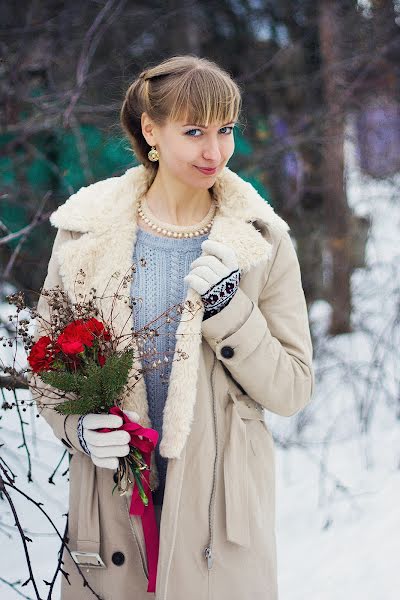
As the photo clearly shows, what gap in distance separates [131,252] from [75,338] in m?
0.47

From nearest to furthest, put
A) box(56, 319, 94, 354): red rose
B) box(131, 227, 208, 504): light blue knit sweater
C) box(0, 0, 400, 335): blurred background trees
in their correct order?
box(56, 319, 94, 354): red rose → box(131, 227, 208, 504): light blue knit sweater → box(0, 0, 400, 335): blurred background trees

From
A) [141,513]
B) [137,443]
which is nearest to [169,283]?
[137,443]

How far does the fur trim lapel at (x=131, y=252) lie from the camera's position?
6.28 ft

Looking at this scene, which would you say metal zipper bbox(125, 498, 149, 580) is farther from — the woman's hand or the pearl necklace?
the pearl necklace

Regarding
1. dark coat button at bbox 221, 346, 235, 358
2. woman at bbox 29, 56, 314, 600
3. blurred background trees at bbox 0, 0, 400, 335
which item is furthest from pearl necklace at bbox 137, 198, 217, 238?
blurred background trees at bbox 0, 0, 400, 335

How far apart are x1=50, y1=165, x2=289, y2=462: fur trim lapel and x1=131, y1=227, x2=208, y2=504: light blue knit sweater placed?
2.2 inches

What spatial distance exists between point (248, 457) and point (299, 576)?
4.67 feet

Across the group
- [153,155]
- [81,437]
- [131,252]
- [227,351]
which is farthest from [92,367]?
[153,155]

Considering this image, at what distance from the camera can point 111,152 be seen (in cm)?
495

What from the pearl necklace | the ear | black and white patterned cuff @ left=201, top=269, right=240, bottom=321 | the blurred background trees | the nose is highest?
the blurred background trees

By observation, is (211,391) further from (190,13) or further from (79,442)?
(190,13)

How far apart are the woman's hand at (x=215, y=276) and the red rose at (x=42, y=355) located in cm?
37

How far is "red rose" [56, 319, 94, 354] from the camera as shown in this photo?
1659 millimetres

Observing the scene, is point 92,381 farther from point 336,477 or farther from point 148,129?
point 336,477
